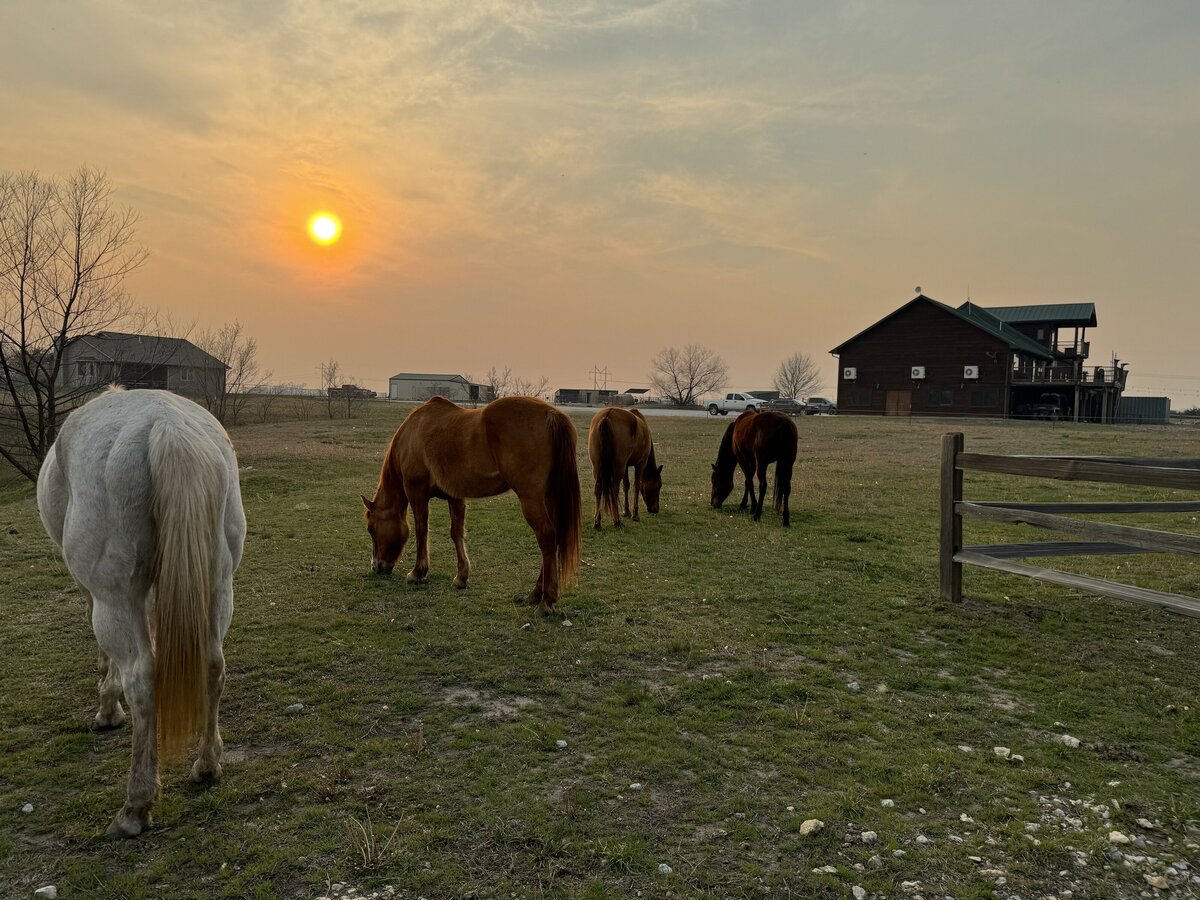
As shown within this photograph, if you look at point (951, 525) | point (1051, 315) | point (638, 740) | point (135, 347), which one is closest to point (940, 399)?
point (1051, 315)

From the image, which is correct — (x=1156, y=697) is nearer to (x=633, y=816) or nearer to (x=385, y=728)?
(x=633, y=816)

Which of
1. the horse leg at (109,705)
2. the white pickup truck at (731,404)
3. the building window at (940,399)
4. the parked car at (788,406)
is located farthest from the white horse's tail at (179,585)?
the building window at (940,399)

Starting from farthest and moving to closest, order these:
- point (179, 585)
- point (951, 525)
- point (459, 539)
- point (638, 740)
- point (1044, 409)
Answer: point (1044, 409) < point (459, 539) < point (951, 525) < point (638, 740) < point (179, 585)

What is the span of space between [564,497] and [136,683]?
368 centimetres

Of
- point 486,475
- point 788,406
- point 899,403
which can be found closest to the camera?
point 486,475

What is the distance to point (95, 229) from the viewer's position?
13641 mm

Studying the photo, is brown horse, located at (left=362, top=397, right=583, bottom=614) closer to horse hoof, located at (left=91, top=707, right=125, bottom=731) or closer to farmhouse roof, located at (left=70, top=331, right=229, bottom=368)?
horse hoof, located at (left=91, top=707, right=125, bottom=731)

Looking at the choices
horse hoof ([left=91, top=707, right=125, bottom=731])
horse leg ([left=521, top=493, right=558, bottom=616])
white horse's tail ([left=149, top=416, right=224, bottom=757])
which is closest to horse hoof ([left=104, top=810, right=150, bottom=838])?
white horse's tail ([left=149, top=416, right=224, bottom=757])

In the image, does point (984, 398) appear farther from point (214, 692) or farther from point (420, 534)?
point (214, 692)

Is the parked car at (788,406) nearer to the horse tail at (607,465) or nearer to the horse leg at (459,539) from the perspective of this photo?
the horse tail at (607,465)

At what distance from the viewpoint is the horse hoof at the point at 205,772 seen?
335 centimetres

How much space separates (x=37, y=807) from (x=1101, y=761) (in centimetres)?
550

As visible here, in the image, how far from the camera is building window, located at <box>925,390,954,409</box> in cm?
4481

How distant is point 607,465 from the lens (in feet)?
34.2
